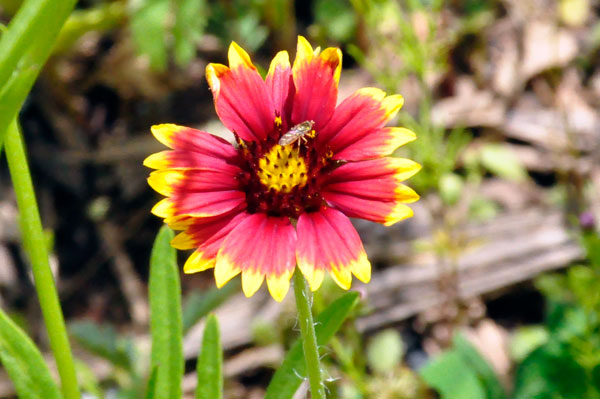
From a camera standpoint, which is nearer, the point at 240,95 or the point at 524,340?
the point at 240,95

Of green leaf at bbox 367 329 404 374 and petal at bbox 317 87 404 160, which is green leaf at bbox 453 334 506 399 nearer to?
green leaf at bbox 367 329 404 374

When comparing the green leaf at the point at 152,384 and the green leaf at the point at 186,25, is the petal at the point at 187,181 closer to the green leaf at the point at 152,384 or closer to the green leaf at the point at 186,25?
the green leaf at the point at 152,384

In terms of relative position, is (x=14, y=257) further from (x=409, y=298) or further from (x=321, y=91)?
(x=321, y=91)

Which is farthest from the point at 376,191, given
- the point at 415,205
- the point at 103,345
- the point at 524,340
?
the point at 415,205

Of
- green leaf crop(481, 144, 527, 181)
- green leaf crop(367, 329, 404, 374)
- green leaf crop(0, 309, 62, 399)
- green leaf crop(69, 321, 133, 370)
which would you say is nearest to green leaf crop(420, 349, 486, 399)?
green leaf crop(367, 329, 404, 374)

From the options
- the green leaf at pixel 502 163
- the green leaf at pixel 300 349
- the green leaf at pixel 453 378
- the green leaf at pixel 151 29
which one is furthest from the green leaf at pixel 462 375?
the green leaf at pixel 151 29

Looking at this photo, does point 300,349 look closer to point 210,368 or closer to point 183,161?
point 210,368

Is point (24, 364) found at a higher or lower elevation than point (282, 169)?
lower
